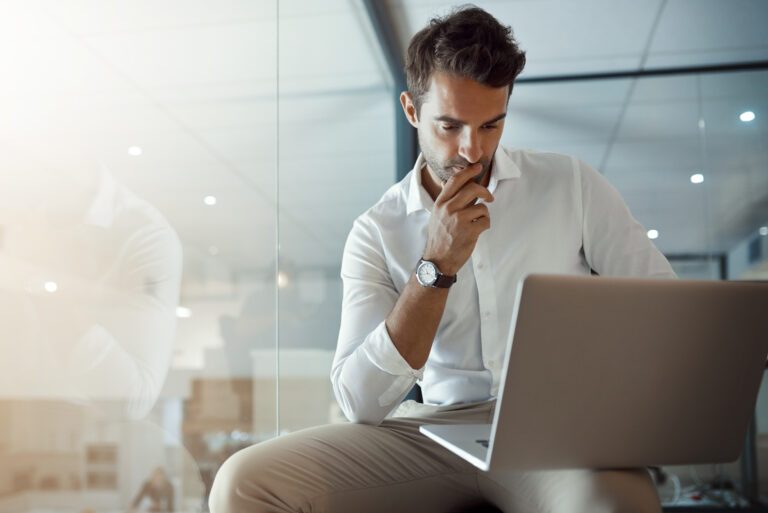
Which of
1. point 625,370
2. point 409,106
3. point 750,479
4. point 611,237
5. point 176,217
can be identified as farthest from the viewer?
point 750,479

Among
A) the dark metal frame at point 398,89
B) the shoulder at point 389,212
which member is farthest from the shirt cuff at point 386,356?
the dark metal frame at point 398,89

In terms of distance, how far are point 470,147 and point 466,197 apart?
0.17 m

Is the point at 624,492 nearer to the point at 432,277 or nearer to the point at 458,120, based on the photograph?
the point at 432,277

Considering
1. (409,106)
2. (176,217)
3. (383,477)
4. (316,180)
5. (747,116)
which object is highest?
(747,116)

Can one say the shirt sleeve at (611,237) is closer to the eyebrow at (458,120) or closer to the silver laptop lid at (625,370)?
the eyebrow at (458,120)

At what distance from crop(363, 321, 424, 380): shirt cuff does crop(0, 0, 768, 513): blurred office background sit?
0.32 metres

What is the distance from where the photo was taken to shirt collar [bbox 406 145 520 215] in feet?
5.29

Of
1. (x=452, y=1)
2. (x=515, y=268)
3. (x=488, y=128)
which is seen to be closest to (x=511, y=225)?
(x=515, y=268)

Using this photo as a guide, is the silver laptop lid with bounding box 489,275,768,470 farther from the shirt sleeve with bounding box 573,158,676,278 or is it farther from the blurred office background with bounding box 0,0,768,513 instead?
the blurred office background with bounding box 0,0,768,513

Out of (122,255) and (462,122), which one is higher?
(462,122)

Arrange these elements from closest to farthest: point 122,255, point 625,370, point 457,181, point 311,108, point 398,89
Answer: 1. point 625,370
2. point 122,255
3. point 457,181
4. point 311,108
5. point 398,89

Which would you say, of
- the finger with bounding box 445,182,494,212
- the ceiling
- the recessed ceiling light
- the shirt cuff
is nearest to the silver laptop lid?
the shirt cuff

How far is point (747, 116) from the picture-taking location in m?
4.01

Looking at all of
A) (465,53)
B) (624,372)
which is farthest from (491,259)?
(624,372)
